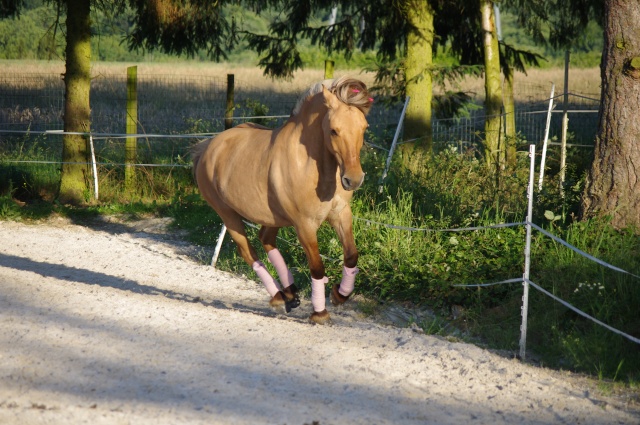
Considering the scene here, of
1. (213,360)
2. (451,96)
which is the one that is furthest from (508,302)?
(451,96)

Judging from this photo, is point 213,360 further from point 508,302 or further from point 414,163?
point 414,163

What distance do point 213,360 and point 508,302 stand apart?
125 inches

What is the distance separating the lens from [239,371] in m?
5.55

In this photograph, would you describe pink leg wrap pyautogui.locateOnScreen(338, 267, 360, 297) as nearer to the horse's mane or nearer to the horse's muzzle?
the horse's muzzle

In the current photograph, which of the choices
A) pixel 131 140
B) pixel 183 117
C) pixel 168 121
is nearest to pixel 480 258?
pixel 131 140

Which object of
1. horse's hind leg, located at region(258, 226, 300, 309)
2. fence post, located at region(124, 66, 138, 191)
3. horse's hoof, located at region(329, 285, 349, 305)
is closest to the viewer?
horse's hoof, located at region(329, 285, 349, 305)

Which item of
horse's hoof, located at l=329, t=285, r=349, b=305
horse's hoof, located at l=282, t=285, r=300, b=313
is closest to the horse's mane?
horse's hoof, located at l=329, t=285, r=349, b=305

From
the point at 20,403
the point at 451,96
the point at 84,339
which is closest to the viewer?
the point at 20,403

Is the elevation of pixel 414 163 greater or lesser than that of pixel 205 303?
greater

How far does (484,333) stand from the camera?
726 cm

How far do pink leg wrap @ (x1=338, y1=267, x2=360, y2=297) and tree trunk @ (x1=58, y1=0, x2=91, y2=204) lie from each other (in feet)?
28.1

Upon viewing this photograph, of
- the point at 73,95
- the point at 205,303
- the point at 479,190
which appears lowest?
the point at 205,303

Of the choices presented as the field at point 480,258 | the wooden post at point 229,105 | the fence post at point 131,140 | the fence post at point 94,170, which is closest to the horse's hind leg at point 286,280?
the field at point 480,258

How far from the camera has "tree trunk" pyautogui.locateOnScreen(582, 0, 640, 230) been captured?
7730 millimetres
